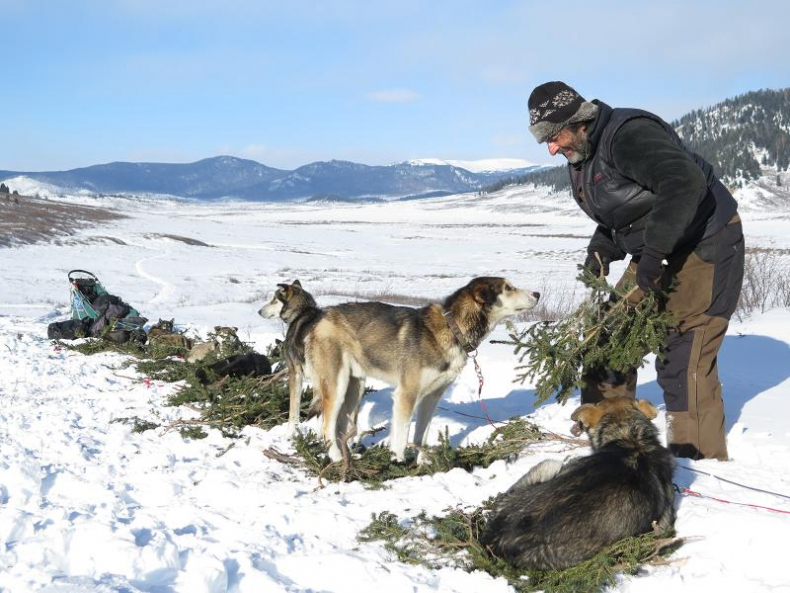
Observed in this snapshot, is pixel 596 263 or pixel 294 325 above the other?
pixel 596 263

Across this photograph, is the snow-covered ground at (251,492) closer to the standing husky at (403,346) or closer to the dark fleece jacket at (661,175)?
the standing husky at (403,346)

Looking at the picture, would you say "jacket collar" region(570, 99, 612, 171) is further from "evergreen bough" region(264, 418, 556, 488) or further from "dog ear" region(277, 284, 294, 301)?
"dog ear" region(277, 284, 294, 301)

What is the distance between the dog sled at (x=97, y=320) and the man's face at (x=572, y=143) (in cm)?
750

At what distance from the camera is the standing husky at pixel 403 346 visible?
17.8 feet

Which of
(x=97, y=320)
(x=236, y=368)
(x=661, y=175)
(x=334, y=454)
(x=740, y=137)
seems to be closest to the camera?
(x=661, y=175)

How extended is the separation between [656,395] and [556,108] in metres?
4.00

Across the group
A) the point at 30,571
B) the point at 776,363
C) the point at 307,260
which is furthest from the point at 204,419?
the point at 307,260

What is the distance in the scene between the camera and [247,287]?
73.2 ft

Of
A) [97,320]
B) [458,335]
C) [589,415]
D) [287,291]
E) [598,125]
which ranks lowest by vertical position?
[97,320]

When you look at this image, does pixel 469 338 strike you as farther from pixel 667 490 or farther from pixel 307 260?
pixel 307 260

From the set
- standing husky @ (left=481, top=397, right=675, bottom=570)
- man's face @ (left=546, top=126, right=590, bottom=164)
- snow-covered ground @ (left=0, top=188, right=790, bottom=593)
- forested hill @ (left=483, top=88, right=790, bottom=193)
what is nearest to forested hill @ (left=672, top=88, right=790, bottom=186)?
forested hill @ (left=483, top=88, right=790, bottom=193)

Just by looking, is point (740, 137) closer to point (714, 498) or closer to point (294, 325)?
point (294, 325)

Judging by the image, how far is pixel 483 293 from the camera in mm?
5582

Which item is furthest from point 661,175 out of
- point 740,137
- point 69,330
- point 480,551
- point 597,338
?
point 740,137
